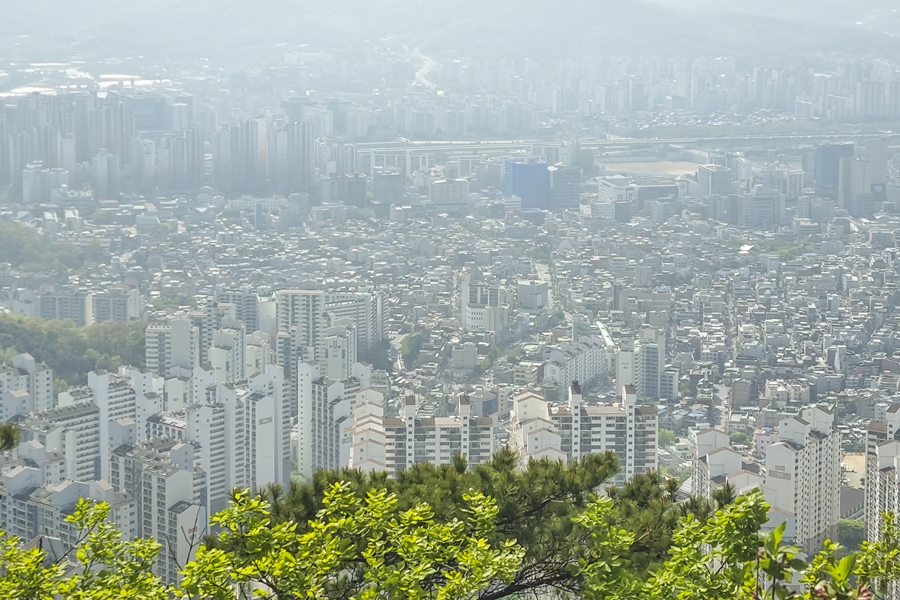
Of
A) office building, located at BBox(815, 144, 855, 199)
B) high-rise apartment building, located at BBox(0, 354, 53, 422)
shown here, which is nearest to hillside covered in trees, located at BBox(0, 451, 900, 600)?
high-rise apartment building, located at BBox(0, 354, 53, 422)

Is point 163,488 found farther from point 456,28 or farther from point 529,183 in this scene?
point 456,28

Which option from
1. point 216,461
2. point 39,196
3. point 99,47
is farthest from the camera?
point 99,47

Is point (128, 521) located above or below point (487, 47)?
below

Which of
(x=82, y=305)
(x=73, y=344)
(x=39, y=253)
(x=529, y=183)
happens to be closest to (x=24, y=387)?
(x=73, y=344)

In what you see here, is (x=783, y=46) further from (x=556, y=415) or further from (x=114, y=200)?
(x=556, y=415)

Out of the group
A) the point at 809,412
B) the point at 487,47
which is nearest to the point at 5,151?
the point at 487,47

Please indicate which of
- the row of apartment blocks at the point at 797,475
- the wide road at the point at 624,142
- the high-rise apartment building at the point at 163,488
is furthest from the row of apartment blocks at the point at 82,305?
the wide road at the point at 624,142
